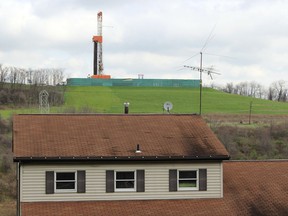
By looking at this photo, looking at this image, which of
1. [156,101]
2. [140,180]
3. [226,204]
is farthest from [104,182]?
[156,101]

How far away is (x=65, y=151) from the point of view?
21328 millimetres

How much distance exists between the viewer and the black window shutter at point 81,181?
21.1m

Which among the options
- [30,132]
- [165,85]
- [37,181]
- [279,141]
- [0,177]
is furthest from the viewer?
[165,85]

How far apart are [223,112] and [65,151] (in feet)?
188

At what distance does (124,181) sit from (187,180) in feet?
8.77

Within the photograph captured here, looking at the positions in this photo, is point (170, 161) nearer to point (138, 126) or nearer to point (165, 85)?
point (138, 126)

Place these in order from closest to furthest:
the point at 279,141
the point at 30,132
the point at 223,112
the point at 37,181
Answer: the point at 37,181
the point at 30,132
the point at 279,141
the point at 223,112

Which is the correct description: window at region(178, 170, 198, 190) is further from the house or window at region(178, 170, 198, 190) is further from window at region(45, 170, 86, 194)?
window at region(45, 170, 86, 194)

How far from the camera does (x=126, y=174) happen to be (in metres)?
21.6

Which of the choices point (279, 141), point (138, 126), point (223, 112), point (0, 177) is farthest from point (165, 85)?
point (138, 126)

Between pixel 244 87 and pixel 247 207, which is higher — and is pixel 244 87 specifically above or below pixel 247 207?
above

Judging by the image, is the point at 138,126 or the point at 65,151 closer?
the point at 65,151

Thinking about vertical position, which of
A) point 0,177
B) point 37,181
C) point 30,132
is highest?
point 30,132

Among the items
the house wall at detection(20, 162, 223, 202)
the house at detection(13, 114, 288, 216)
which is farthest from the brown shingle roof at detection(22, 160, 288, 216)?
the house wall at detection(20, 162, 223, 202)
